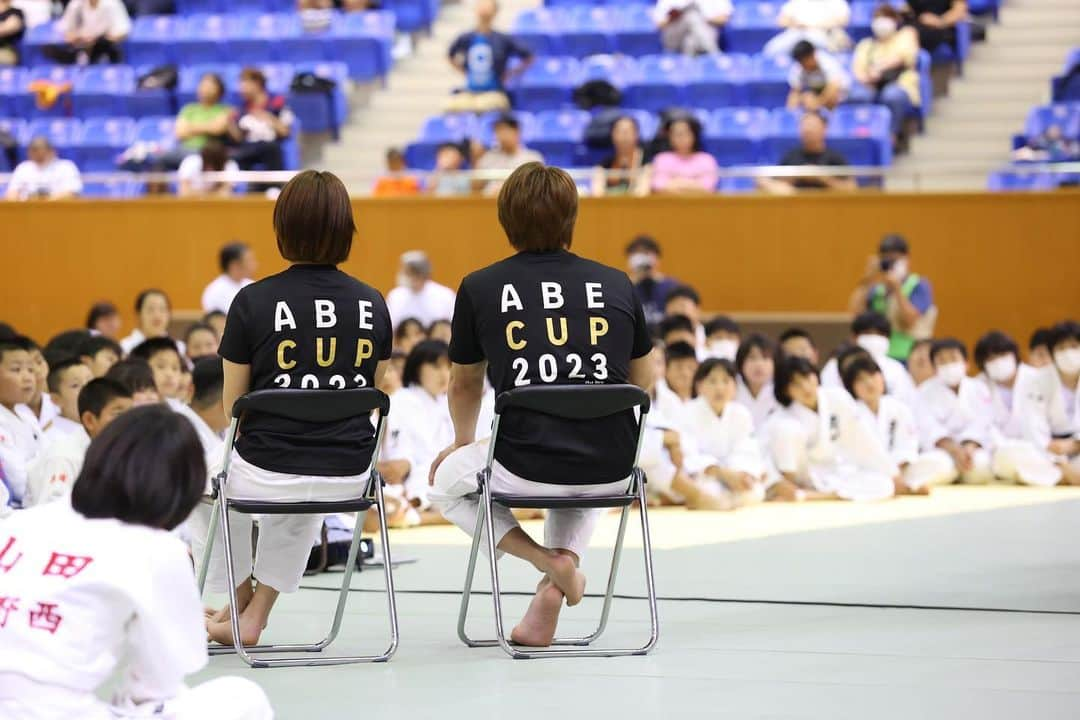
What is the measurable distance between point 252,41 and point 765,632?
1184cm

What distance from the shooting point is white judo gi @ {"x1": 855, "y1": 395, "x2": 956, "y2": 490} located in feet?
30.9

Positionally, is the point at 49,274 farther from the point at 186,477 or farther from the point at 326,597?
the point at 186,477

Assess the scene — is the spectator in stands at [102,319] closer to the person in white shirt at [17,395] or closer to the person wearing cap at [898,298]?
the person in white shirt at [17,395]

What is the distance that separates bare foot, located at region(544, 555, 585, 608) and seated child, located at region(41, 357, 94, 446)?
2.54m

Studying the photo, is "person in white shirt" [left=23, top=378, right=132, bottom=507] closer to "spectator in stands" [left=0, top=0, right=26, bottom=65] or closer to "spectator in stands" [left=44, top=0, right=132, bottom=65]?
"spectator in stands" [left=44, top=0, right=132, bottom=65]

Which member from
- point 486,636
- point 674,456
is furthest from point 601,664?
point 674,456

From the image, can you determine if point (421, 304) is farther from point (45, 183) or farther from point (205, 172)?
point (45, 183)

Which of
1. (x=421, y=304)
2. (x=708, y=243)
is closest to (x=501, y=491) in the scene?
(x=421, y=304)

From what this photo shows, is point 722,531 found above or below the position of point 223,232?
below

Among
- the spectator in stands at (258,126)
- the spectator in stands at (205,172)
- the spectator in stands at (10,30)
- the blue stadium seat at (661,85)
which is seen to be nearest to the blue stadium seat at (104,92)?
the spectator in stands at (10,30)

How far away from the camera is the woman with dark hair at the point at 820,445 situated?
9180 millimetres

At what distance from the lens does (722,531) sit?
25.7 feet

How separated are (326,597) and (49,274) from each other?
8.45 metres

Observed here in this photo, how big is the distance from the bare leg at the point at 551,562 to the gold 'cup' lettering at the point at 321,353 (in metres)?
0.75
